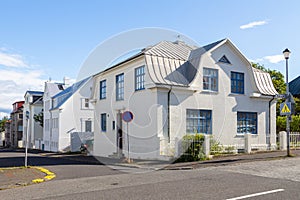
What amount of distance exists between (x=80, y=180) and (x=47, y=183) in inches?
41.5

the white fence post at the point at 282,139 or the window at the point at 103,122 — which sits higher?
the window at the point at 103,122

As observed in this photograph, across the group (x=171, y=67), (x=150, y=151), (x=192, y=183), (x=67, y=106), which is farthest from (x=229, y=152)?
(x=67, y=106)

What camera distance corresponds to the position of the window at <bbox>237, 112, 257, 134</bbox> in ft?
70.9

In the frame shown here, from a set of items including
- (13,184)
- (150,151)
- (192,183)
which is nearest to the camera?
(192,183)

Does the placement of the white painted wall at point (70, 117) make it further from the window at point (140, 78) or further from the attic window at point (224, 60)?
the attic window at point (224, 60)

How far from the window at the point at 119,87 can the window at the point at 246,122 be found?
7.65m

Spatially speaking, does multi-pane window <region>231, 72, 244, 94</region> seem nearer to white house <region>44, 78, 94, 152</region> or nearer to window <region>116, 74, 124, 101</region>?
window <region>116, 74, 124, 101</region>

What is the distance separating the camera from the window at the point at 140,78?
63.5 feet

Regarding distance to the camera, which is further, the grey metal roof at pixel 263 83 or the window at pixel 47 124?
the window at pixel 47 124

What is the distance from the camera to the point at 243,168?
13.0 metres

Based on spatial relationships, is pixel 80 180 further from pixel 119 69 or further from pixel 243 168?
pixel 119 69

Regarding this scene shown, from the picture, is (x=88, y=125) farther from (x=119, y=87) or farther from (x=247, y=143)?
(x=247, y=143)

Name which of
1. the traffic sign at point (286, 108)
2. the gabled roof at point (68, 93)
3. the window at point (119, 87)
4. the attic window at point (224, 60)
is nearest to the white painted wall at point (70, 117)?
the gabled roof at point (68, 93)

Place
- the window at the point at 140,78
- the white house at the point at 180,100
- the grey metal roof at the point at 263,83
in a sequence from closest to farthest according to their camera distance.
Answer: the white house at the point at 180,100, the window at the point at 140,78, the grey metal roof at the point at 263,83
